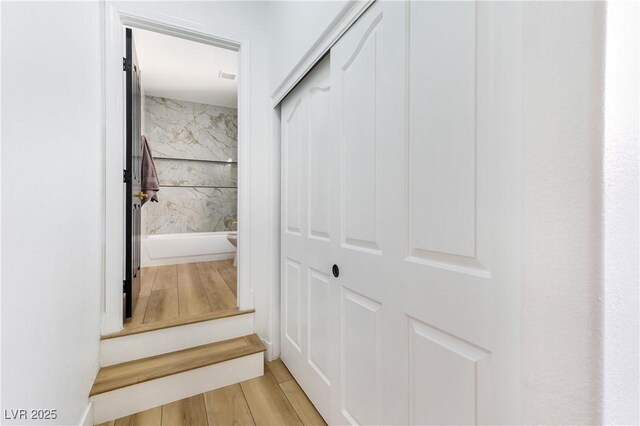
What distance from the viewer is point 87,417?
1352mm

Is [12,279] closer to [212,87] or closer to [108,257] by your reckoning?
[108,257]

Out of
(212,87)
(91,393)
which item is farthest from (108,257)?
(212,87)

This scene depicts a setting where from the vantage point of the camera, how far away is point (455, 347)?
2.46 feet

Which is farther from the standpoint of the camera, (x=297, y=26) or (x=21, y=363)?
(x=297, y=26)

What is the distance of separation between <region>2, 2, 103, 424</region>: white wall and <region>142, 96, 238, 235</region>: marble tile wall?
3.23 metres

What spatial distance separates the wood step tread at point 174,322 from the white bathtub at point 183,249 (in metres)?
2.25

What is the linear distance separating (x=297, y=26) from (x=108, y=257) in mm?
1746

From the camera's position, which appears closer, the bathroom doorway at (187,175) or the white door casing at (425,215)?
the white door casing at (425,215)

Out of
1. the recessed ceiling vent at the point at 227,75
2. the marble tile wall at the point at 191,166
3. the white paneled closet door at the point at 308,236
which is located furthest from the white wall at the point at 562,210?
the marble tile wall at the point at 191,166

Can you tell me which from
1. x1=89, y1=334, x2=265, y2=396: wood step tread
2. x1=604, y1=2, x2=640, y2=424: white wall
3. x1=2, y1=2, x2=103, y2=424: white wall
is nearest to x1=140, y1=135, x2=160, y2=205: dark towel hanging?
x1=2, y1=2, x2=103, y2=424: white wall

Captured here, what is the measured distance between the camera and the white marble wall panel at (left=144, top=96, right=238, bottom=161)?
173 inches

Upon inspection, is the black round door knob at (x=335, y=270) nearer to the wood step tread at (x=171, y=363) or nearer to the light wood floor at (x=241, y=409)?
the light wood floor at (x=241, y=409)

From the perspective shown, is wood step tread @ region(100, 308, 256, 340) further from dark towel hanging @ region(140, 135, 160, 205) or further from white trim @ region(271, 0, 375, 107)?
white trim @ region(271, 0, 375, 107)

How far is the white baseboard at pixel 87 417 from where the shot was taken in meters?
1.30
